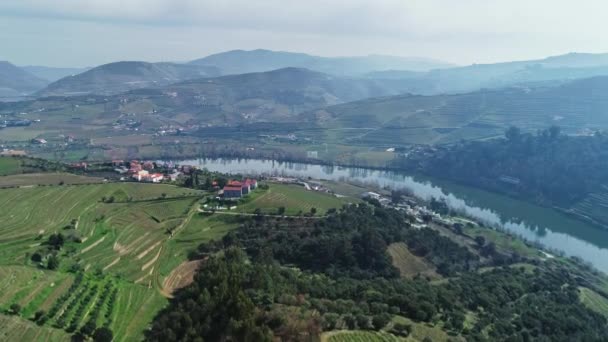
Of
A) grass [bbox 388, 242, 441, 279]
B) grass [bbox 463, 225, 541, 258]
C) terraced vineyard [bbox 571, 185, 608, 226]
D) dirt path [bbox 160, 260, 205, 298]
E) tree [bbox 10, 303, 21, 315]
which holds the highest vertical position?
tree [bbox 10, 303, 21, 315]

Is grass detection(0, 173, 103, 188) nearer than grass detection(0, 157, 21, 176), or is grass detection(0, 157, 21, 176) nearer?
grass detection(0, 173, 103, 188)

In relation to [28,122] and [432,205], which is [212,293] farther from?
[28,122]

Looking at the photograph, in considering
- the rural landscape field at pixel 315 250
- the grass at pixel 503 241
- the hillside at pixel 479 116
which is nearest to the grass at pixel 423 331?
the rural landscape field at pixel 315 250

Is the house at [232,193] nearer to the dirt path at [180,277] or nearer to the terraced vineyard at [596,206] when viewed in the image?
the dirt path at [180,277]

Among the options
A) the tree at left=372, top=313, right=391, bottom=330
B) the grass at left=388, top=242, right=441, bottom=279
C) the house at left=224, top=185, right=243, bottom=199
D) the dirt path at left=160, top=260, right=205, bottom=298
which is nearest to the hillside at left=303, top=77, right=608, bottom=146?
the house at left=224, top=185, right=243, bottom=199

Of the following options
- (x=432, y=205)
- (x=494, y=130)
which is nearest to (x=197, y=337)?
(x=432, y=205)

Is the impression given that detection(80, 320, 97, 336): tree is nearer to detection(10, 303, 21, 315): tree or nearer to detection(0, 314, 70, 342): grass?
detection(0, 314, 70, 342): grass
